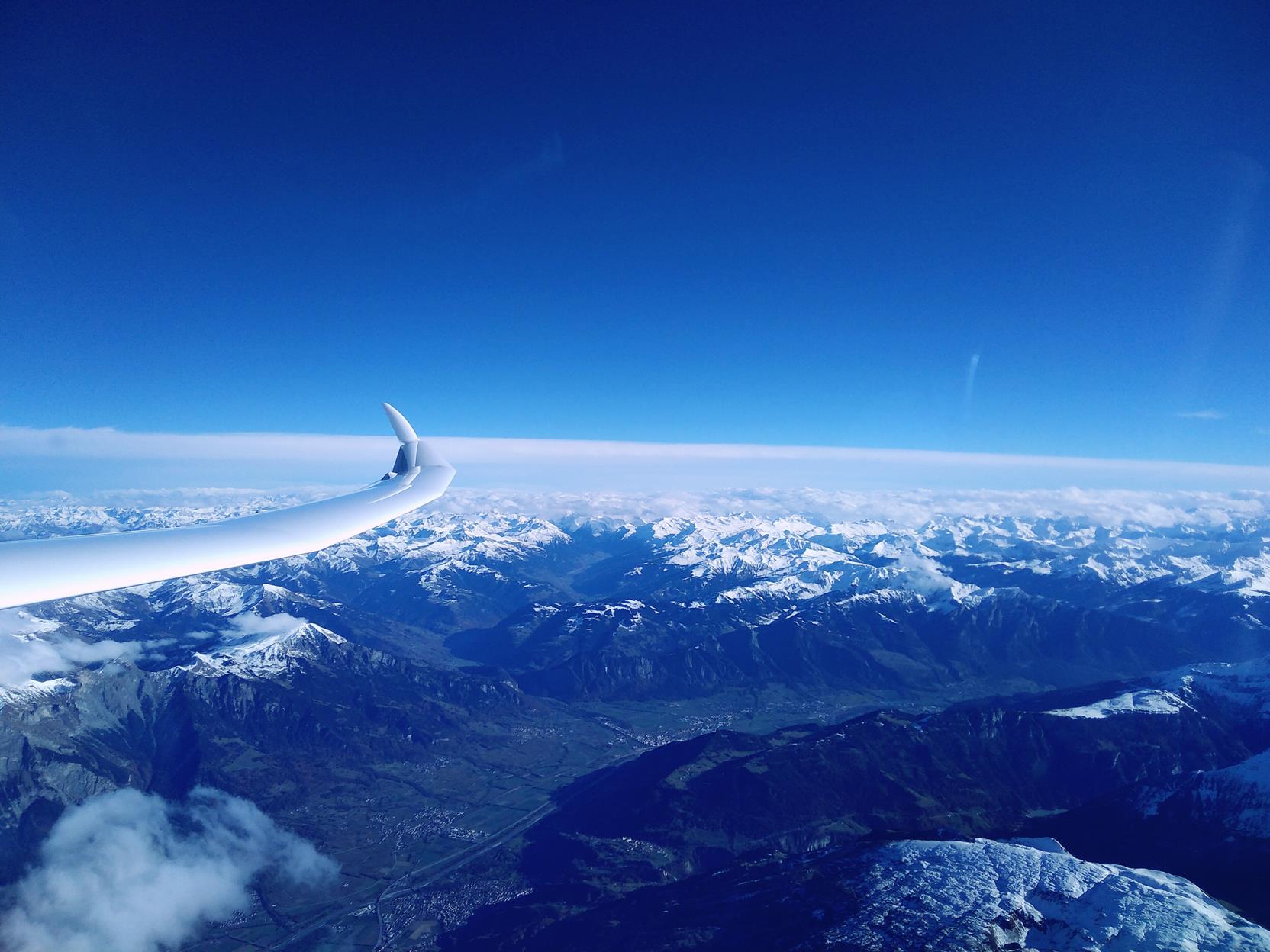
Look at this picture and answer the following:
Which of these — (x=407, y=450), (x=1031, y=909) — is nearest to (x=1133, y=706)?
(x=1031, y=909)

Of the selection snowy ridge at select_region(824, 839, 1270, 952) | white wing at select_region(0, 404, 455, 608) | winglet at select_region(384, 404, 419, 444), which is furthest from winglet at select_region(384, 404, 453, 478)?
snowy ridge at select_region(824, 839, 1270, 952)

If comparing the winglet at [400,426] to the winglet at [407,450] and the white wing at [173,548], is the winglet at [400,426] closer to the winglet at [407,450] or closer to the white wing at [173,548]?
the winglet at [407,450]

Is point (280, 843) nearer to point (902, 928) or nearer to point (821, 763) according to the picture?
point (821, 763)

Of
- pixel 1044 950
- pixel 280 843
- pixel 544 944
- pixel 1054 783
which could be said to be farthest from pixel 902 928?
pixel 280 843

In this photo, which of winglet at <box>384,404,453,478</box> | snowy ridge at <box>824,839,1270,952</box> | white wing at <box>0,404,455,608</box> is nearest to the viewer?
white wing at <box>0,404,455,608</box>

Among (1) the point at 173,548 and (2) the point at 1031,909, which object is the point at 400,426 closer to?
(1) the point at 173,548

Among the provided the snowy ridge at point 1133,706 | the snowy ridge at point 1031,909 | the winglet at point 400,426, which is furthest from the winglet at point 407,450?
the snowy ridge at point 1133,706

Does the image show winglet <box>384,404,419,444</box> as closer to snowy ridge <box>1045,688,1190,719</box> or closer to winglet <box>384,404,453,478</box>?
winglet <box>384,404,453,478</box>
